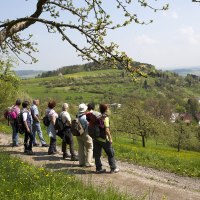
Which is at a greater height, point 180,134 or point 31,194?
point 31,194

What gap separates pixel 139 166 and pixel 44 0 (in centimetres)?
864

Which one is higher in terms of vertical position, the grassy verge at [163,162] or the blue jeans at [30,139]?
the blue jeans at [30,139]

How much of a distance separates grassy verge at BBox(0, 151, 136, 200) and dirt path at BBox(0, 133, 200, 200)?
0.67 meters

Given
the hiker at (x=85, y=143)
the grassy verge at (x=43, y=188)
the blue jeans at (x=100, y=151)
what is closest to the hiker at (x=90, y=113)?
the hiker at (x=85, y=143)

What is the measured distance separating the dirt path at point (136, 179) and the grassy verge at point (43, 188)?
67cm

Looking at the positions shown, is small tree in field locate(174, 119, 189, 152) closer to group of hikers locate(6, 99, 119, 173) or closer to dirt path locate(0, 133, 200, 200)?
dirt path locate(0, 133, 200, 200)

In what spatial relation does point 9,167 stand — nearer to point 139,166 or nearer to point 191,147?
point 139,166

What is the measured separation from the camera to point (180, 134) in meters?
73.5

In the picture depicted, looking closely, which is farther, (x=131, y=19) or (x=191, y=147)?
(x=191, y=147)

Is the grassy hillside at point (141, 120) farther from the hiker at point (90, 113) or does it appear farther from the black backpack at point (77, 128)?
the black backpack at point (77, 128)

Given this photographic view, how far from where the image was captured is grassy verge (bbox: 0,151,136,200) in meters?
7.21

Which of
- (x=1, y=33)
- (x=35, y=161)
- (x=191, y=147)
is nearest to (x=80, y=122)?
(x=35, y=161)

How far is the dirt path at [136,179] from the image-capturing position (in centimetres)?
981

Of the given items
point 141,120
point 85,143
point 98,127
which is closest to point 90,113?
point 98,127
